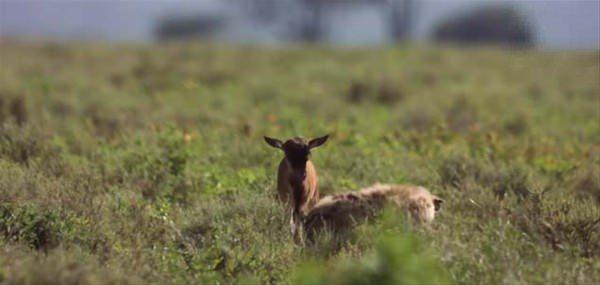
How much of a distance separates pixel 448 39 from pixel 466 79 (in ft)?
98.5

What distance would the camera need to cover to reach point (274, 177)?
7.96 meters

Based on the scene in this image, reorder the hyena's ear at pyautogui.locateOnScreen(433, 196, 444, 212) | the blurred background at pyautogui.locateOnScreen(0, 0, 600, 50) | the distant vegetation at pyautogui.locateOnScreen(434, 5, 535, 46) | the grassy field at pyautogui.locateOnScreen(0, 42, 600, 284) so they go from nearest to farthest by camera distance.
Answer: the grassy field at pyautogui.locateOnScreen(0, 42, 600, 284) → the hyena's ear at pyautogui.locateOnScreen(433, 196, 444, 212) → the distant vegetation at pyautogui.locateOnScreen(434, 5, 535, 46) → the blurred background at pyautogui.locateOnScreen(0, 0, 600, 50)

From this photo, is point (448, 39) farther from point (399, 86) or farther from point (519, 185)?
point (519, 185)

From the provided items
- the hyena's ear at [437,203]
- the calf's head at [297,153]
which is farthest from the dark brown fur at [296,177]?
the hyena's ear at [437,203]

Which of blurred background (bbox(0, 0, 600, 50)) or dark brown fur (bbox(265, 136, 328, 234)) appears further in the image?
blurred background (bbox(0, 0, 600, 50))

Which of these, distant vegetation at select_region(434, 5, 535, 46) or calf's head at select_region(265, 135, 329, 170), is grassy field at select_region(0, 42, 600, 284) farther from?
distant vegetation at select_region(434, 5, 535, 46)

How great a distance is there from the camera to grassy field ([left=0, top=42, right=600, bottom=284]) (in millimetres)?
5531

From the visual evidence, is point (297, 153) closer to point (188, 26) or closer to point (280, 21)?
point (280, 21)

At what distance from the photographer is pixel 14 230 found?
20.2ft

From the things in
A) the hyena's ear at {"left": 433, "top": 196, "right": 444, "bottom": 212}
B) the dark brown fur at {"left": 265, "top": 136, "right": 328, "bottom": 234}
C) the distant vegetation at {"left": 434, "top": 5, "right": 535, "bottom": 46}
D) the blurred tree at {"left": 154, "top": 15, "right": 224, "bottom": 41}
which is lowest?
the blurred tree at {"left": 154, "top": 15, "right": 224, "bottom": 41}

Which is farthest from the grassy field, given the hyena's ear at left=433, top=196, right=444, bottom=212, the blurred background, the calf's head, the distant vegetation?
the blurred background

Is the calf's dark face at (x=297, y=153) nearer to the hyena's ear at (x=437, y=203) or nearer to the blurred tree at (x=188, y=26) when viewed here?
the hyena's ear at (x=437, y=203)

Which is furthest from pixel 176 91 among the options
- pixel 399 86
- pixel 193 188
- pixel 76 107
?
pixel 193 188

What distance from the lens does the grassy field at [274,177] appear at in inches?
218
